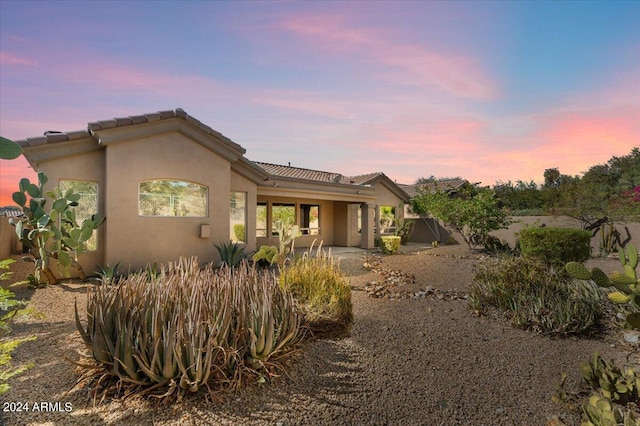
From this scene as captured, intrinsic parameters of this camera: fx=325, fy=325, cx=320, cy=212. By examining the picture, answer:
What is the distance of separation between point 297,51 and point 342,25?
5.20ft

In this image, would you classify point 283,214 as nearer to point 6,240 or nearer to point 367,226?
point 367,226

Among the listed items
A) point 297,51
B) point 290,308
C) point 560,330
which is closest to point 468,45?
point 297,51

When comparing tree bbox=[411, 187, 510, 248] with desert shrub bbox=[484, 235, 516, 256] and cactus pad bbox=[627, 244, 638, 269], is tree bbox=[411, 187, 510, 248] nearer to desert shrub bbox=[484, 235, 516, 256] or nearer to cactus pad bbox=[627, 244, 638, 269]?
desert shrub bbox=[484, 235, 516, 256]

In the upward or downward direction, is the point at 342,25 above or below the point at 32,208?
above

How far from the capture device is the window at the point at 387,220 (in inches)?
871

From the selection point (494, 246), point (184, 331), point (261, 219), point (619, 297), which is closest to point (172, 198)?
point (261, 219)

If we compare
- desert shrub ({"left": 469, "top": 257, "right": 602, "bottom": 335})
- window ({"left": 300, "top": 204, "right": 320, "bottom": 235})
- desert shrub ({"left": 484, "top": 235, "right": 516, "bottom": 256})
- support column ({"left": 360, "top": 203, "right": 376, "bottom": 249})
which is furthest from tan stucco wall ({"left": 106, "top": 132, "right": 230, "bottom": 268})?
desert shrub ({"left": 484, "top": 235, "right": 516, "bottom": 256})

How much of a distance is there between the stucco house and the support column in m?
6.72

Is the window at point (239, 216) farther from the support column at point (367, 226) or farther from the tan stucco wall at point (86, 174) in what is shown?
the support column at point (367, 226)

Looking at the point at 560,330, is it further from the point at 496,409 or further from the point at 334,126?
the point at 334,126

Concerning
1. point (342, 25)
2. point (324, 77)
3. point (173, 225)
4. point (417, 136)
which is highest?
point (342, 25)

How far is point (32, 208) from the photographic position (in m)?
8.49

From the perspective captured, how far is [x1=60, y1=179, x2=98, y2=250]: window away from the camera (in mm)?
9625

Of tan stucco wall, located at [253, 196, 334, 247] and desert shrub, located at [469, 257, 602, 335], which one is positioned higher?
tan stucco wall, located at [253, 196, 334, 247]
